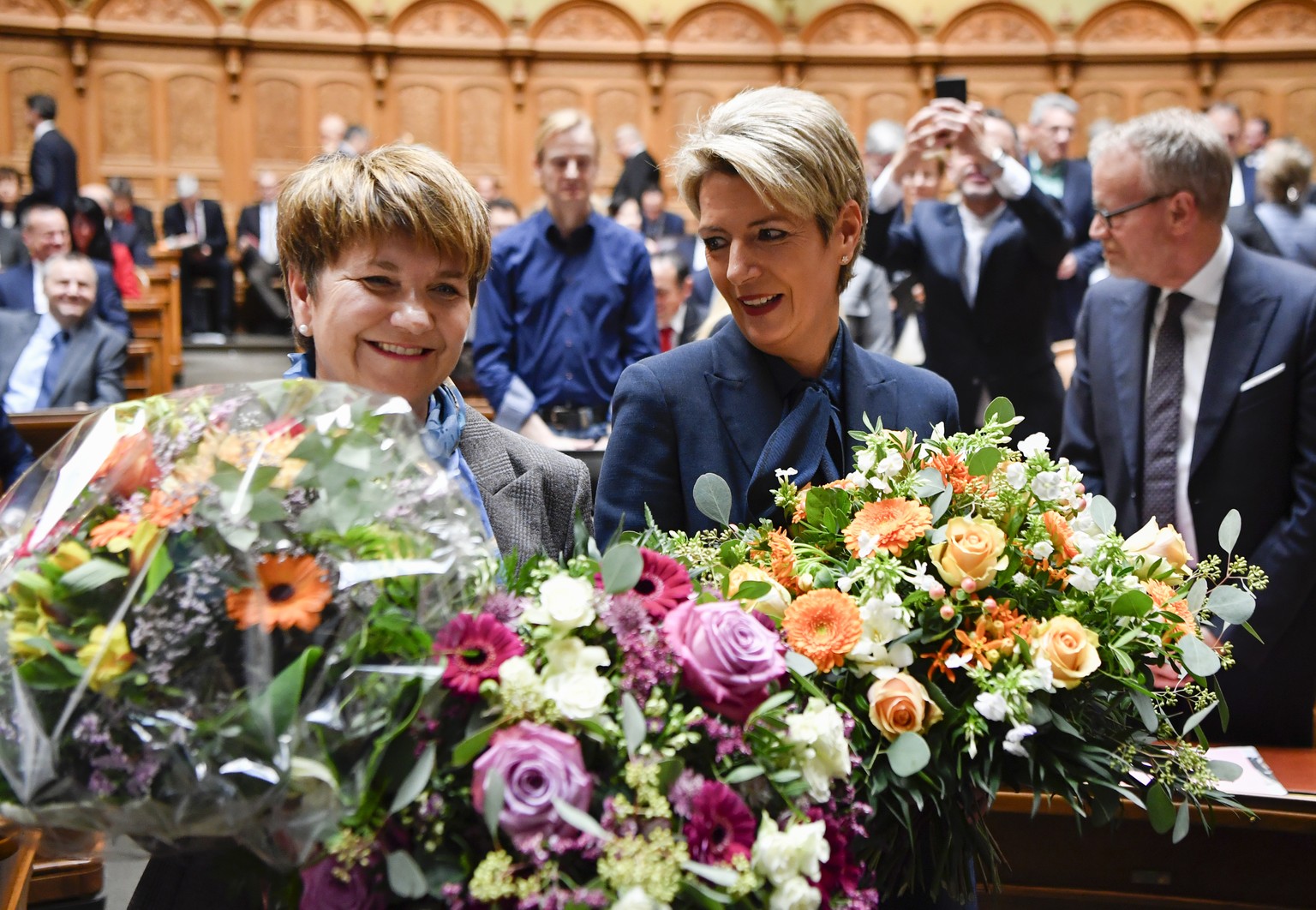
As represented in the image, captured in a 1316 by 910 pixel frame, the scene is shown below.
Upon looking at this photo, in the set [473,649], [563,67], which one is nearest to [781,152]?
[473,649]

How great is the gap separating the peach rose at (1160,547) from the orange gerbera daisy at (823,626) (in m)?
0.40

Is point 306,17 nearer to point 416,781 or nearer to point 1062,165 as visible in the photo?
point 1062,165

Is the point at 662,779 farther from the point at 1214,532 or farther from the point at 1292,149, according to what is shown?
the point at 1292,149

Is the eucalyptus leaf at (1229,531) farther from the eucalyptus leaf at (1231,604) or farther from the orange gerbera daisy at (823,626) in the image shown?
the orange gerbera daisy at (823,626)

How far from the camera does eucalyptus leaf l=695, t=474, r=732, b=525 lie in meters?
1.29

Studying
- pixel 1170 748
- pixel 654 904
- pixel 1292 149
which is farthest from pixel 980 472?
pixel 1292 149

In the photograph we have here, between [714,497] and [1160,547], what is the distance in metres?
0.52

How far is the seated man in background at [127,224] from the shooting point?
408 inches

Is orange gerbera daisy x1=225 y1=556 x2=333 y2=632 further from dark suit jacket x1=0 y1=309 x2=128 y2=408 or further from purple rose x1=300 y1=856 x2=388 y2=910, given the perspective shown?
dark suit jacket x1=0 y1=309 x2=128 y2=408

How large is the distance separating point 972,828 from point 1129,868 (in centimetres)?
102

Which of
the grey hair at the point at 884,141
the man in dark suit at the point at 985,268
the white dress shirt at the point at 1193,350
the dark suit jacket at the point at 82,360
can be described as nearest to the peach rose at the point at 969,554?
the white dress shirt at the point at 1193,350

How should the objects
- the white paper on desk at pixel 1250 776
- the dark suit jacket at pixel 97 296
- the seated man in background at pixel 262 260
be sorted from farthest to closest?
the seated man in background at pixel 262 260, the dark suit jacket at pixel 97 296, the white paper on desk at pixel 1250 776

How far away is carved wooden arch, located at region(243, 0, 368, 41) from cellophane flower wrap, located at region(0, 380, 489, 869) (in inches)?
479

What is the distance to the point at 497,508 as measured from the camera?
1.59 meters
